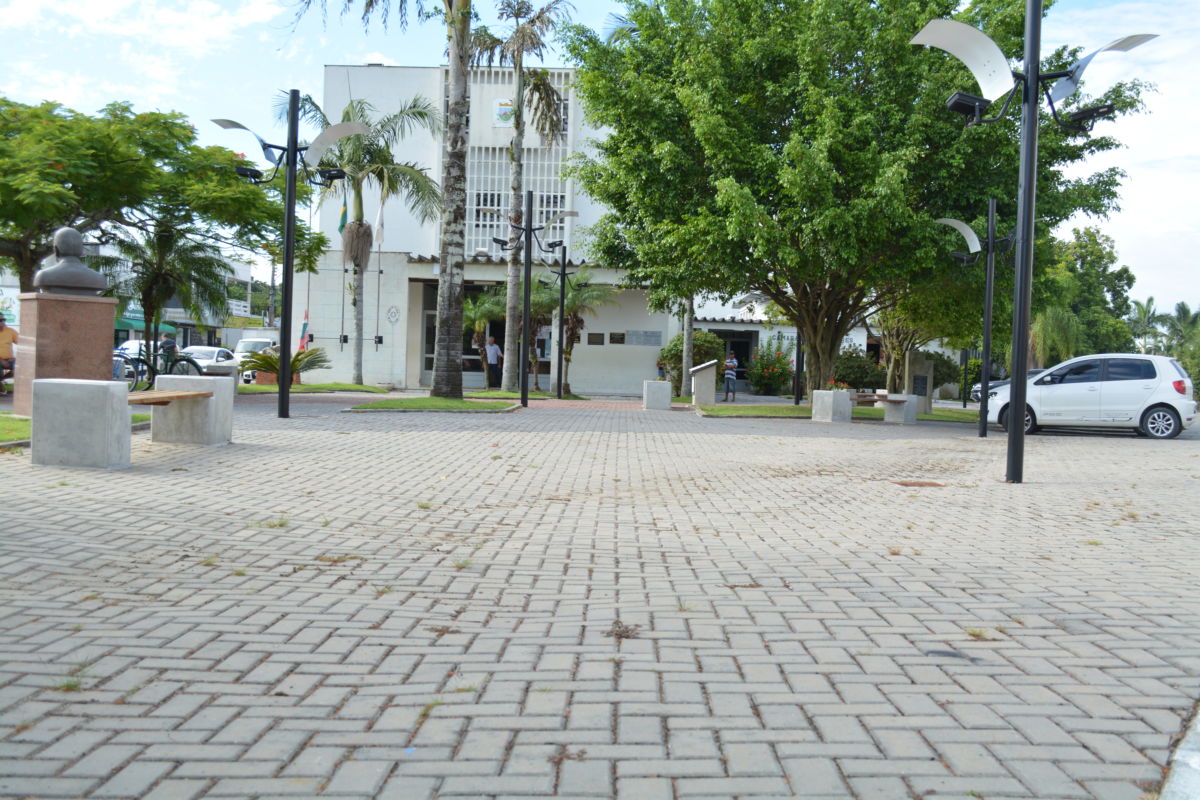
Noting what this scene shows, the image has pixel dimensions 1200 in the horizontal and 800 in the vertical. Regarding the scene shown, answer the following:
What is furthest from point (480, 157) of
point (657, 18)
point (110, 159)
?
point (110, 159)

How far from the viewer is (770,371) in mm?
40406

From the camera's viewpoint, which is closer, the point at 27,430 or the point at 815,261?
the point at 27,430

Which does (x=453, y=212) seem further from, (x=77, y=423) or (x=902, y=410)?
(x=77, y=423)

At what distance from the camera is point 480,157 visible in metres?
40.9

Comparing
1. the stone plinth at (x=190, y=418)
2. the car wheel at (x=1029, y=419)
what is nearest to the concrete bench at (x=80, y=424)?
the stone plinth at (x=190, y=418)

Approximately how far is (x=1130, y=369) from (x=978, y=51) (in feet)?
35.1

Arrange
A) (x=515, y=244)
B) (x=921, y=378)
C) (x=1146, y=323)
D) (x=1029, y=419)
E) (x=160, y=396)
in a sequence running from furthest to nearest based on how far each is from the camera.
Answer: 1. (x=1146, y=323)
2. (x=515, y=244)
3. (x=921, y=378)
4. (x=1029, y=419)
5. (x=160, y=396)

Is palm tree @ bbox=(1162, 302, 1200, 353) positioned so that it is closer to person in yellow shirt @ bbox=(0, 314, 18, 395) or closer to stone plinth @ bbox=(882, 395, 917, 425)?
stone plinth @ bbox=(882, 395, 917, 425)

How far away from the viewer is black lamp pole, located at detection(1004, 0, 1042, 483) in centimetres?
1012

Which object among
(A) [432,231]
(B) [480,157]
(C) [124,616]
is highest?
(B) [480,157]

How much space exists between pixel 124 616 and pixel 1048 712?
3845 mm

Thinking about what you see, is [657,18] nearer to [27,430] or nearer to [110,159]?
[110,159]

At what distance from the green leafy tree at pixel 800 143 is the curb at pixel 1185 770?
15284 mm

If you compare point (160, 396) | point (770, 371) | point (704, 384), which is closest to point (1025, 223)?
point (160, 396)
